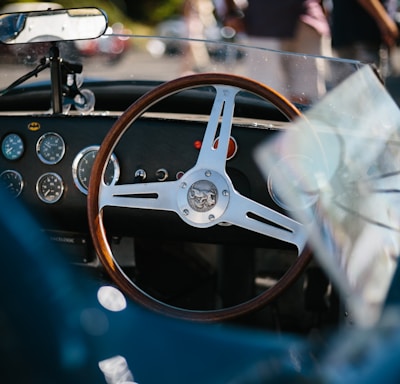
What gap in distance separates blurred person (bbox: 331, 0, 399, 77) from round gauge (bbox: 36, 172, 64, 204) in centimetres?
352

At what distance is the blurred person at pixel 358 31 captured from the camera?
609cm

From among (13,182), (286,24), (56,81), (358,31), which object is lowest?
(13,182)

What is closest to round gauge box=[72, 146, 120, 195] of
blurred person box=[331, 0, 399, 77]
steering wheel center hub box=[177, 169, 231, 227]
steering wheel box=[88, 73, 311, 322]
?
steering wheel box=[88, 73, 311, 322]

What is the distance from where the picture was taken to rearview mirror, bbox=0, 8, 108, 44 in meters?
2.94

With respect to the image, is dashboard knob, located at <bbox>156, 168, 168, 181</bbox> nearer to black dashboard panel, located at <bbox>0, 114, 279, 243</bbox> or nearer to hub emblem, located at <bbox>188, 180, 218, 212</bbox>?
black dashboard panel, located at <bbox>0, 114, 279, 243</bbox>

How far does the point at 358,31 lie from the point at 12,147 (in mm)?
3840

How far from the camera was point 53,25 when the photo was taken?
9.76 feet

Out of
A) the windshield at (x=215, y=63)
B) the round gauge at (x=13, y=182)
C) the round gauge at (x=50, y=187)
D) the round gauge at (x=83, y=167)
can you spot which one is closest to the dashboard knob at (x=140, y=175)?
the round gauge at (x=83, y=167)

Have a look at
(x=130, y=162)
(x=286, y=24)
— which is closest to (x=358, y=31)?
(x=286, y=24)

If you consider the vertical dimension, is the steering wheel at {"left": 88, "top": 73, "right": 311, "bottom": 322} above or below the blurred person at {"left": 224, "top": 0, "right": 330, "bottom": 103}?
below

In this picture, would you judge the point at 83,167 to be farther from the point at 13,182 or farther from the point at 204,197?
the point at 204,197

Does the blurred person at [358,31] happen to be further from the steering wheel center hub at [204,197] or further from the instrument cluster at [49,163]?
the steering wheel center hub at [204,197]

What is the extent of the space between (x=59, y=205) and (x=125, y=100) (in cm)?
61

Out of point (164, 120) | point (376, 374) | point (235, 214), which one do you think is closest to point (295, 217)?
point (235, 214)
